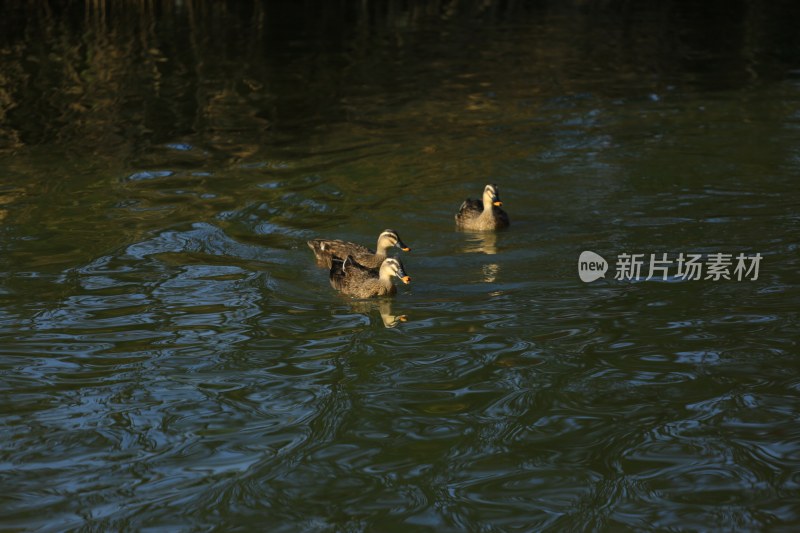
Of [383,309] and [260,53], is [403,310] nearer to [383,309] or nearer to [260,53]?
[383,309]

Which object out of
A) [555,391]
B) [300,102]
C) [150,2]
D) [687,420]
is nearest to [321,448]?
[555,391]

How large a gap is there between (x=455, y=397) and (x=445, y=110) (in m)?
11.6

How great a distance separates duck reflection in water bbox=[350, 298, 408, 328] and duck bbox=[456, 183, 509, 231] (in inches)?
89.2

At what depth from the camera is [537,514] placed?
21.7 feet

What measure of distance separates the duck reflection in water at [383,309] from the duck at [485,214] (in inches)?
89.2

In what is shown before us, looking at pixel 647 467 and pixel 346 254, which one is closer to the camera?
pixel 647 467

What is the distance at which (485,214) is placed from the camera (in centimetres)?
1250

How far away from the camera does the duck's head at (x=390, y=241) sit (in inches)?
446

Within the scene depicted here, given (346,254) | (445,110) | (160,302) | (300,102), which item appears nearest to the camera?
(160,302)

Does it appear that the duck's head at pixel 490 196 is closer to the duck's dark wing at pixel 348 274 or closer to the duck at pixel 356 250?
the duck at pixel 356 250

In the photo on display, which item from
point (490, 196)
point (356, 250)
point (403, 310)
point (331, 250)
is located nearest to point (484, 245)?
point (490, 196)

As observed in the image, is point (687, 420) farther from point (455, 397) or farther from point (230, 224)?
point (230, 224)

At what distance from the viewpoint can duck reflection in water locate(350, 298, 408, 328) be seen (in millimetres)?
9984

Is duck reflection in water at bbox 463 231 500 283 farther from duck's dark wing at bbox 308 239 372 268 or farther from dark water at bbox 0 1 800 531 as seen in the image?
duck's dark wing at bbox 308 239 372 268
